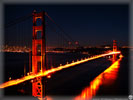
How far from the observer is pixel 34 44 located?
428 inches

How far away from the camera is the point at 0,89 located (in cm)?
708

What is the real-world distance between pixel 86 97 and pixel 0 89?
20.7 ft

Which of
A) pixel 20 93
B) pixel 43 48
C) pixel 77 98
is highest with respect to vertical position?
pixel 43 48

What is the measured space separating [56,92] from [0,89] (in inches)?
219

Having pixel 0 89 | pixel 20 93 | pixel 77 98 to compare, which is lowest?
pixel 77 98

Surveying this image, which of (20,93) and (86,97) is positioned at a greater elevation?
(20,93)

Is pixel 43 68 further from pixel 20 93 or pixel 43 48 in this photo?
pixel 20 93

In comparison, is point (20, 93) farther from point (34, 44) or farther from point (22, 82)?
point (34, 44)

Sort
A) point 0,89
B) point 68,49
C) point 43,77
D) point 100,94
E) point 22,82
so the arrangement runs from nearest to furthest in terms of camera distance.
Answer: point 0,89
point 22,82
point 43,77
point 100,94
point 68,49

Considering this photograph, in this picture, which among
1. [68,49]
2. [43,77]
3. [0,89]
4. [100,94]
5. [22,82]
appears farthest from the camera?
[68,49]

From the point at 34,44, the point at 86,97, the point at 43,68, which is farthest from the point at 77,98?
the point at 34,44

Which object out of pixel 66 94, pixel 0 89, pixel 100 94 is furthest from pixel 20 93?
pixel 100 94

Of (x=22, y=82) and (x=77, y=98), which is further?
(x=77, y=98)

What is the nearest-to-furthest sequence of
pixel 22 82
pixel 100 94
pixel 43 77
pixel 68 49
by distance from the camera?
1. pixel 22 82
2. pixel 43 77
3. pixel 100 94
4. pixel 68 49
